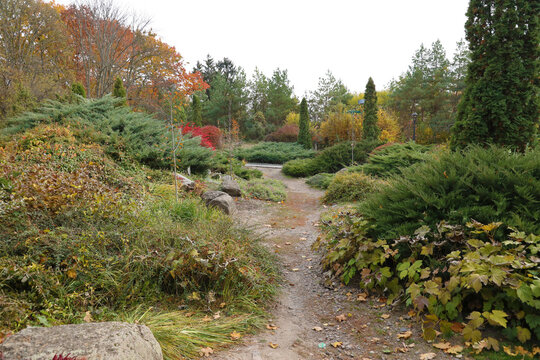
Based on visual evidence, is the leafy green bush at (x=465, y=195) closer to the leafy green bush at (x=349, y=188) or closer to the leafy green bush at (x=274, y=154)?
the leafy green bush at (x=349, y=188)

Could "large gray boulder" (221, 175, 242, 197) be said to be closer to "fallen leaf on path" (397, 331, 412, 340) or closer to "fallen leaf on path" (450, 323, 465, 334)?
"fallen leaf on path" (397, 331, 412, 340)

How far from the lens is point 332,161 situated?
14.9m

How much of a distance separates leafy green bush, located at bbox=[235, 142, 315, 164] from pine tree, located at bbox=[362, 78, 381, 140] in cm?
331

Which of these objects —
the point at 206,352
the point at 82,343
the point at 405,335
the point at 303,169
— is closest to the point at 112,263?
the point at 206,352

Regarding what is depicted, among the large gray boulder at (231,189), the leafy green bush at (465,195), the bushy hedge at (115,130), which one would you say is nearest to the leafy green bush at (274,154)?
the bushy hedge at (115,130)

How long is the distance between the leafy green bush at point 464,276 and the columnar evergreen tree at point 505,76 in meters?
4.91

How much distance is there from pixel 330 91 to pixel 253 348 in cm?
3289

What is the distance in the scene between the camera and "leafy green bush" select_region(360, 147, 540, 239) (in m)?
2.99

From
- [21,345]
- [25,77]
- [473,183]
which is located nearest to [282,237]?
[473,183]

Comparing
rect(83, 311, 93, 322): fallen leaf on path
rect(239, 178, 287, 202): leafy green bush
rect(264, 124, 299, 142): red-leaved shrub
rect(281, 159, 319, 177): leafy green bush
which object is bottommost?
rect(83, 311, 93, 322): fallen leaf on path

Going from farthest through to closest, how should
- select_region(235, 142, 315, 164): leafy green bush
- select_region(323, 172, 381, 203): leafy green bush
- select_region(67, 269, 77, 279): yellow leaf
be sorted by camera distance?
select_region(235, 142, 315, 164): leafy green bush
select_region(323, 172, 381, 203): leafy green bush
select_region(67, 269, 77, 279): yellow leaf

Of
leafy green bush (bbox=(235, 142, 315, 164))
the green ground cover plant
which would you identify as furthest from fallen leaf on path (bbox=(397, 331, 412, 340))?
leafy green bush (bbox=(235, 142, 315, 164))

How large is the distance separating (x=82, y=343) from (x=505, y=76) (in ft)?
28.8

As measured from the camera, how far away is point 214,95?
3005 cm
